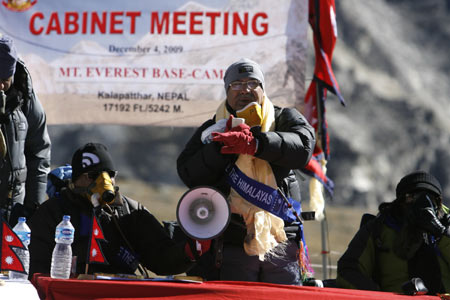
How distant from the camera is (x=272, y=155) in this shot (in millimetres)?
3342

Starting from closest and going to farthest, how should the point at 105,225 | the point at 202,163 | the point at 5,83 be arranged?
the point at 202,163, the point at 105,225, the point at 5,83

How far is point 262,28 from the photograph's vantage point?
6.07 metres

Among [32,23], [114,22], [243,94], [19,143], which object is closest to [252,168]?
[243,94]

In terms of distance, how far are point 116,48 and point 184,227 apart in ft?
11.2

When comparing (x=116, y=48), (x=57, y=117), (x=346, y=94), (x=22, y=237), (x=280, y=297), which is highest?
(x=346, y=94)

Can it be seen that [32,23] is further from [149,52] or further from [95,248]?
[95,248]

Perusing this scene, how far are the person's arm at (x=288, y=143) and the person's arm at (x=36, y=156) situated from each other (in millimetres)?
1442

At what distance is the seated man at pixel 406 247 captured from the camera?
13.4 ft

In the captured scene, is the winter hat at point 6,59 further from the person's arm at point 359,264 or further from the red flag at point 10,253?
the person's arm at point 359,264

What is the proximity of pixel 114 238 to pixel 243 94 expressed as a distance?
952 mm

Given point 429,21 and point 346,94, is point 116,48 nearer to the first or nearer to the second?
point 346,94

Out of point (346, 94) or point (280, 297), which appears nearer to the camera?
point (280, 297)

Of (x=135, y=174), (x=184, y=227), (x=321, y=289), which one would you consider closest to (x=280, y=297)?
(x=321, y=289)

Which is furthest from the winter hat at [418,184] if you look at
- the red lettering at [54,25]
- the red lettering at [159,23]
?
the red lettering at [54,25]
